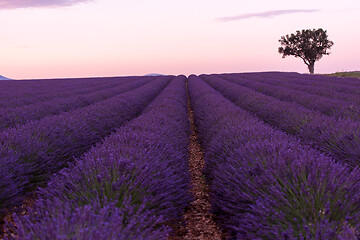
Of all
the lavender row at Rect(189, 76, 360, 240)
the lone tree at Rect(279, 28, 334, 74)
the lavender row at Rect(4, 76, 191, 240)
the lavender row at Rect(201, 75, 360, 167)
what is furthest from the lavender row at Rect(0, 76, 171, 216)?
the lone tree at Rect(279, 28, 334, 74)

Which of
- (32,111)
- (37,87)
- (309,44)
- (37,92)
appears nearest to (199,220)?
(32,111)

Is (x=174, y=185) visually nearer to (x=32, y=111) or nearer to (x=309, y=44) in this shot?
(x=32, y=111)

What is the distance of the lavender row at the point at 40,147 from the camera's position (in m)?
3.05

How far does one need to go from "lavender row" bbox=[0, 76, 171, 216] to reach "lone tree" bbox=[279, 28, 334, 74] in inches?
1347

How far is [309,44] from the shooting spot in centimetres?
3594

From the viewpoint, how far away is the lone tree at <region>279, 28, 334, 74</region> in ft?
117

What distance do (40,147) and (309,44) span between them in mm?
36765

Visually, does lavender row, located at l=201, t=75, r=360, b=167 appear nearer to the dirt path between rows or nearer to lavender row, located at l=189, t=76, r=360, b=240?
lavender row, located at l=189, t=76, r=360, b=240

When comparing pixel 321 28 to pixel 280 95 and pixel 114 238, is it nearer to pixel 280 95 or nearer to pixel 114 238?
pixel 280 95

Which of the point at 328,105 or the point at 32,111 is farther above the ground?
the point at 328,105

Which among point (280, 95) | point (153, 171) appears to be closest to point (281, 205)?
point (153, 171)

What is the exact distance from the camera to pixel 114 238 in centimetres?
138

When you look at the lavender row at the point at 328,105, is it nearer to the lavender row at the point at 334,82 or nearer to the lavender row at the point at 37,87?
the lavender row at the point at 334,82

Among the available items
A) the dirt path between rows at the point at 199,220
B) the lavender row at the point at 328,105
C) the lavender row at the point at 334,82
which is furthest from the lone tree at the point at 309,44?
the dirt path between rows at the point at 199,220
